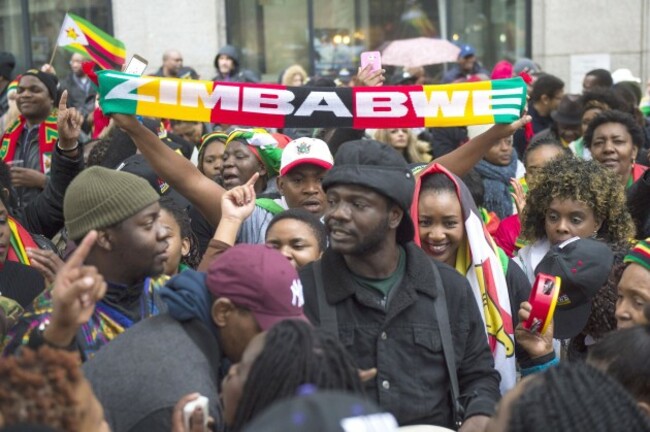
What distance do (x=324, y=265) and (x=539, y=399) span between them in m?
1.61

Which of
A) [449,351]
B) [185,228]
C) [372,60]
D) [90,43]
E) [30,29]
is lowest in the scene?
[449,351]

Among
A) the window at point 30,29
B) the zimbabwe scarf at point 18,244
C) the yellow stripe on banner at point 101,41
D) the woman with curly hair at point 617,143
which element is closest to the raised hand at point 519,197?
the woman with curly hair at point 617,143

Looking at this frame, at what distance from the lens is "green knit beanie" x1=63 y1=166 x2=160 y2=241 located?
3.65 meters

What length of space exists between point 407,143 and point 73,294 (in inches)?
247

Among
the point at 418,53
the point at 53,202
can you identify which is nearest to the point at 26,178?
the point at 53,202

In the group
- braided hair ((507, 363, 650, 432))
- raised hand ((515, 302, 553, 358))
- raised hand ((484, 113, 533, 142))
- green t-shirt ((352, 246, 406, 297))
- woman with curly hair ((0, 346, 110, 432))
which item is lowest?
raised hand ((515, 302, 553, 358))

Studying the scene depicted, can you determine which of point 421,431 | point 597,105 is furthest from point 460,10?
point 421,431

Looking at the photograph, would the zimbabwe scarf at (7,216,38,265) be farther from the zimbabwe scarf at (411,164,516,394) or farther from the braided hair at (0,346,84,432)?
the braided hair at (0,346,84,432)

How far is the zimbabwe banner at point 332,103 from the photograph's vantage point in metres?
5.14

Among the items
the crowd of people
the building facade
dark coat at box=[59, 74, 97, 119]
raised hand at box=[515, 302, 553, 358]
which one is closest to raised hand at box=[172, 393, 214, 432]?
the crowd of people

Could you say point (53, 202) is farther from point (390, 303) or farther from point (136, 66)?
point (390, 303)

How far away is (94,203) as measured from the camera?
12.0ft

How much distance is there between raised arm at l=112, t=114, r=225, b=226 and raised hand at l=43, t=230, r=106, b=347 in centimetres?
160

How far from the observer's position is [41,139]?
7.96 m
